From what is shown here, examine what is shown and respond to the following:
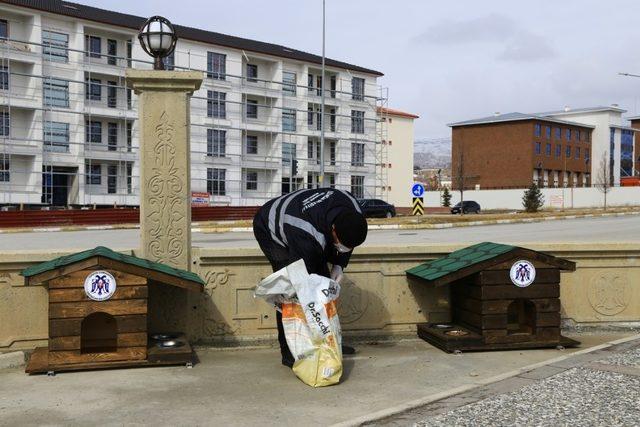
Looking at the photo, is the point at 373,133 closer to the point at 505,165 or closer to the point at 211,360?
the point at 505,165

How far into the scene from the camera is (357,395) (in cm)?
497

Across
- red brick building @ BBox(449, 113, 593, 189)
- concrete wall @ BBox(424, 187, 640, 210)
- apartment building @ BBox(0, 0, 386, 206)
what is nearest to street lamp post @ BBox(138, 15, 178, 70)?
apartment building @ BBox(0, 0, 386, 206)

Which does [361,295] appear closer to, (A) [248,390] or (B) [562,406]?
(A) [248,390]

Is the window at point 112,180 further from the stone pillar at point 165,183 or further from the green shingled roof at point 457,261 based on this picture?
the green shingled roof at point 457,261

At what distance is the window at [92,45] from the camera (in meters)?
43.8

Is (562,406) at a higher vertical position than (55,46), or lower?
lower

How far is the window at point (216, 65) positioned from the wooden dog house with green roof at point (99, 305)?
148 ft

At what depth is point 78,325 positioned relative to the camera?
5.53 meters

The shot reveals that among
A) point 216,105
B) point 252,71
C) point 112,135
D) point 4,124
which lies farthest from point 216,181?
point 4,124

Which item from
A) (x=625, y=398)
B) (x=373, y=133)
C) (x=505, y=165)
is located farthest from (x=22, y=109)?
(x=505, y=165)

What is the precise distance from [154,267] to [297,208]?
4.60 ft

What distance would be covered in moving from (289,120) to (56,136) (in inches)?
754

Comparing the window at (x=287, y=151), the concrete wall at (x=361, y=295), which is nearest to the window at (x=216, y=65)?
the window at (x=287, y=151)

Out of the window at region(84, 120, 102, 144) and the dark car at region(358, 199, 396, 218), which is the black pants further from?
the window at region(84, 120, 102, 144)
